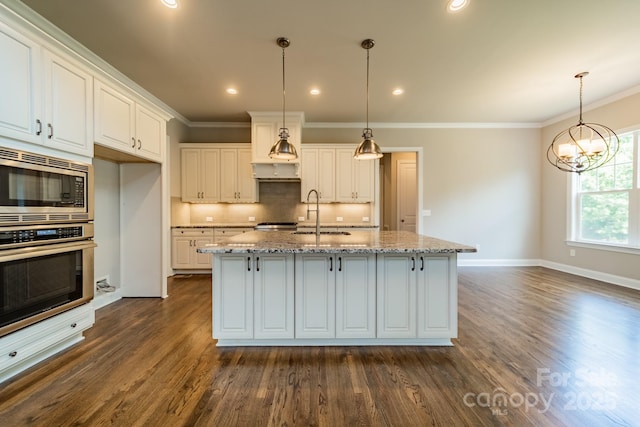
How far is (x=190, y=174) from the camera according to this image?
5113 millimetres

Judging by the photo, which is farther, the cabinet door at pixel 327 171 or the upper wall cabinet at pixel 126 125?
the cabinet door at pixel 327 171

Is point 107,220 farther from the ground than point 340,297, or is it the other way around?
point 107,220

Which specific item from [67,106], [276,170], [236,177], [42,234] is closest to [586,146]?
[276,170]

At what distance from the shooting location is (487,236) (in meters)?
5.60

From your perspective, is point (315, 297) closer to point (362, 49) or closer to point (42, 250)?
point (42, 250)

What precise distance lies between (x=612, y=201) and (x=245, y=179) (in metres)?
6.18

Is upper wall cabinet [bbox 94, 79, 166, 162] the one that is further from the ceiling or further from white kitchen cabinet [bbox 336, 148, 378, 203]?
white kitchen cabinet [bbox 336, 148, 378, 203]

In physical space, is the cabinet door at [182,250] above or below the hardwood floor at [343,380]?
above

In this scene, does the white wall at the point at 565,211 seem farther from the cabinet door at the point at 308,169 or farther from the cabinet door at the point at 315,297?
the cabinet door at the point at 315,297

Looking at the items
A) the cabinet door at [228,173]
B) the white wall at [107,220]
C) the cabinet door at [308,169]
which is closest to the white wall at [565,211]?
the cabinet door at [308,169]

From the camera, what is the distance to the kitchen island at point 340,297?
231 centimetres

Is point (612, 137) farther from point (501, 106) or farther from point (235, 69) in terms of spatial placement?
point (235, 69)

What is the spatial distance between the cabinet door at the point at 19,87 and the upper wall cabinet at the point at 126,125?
1.89ft

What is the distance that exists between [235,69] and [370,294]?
3068 mm
